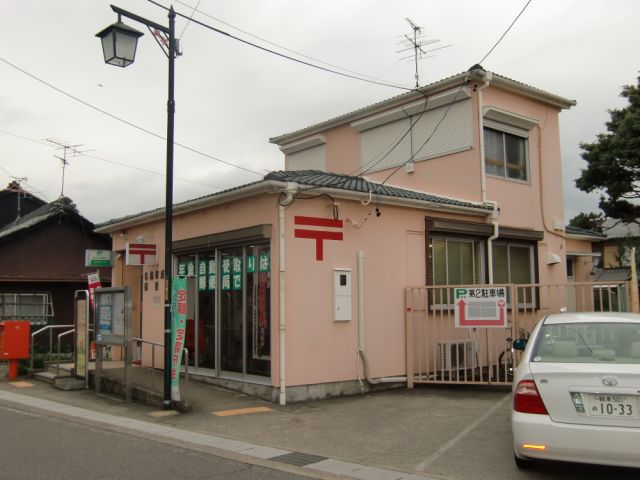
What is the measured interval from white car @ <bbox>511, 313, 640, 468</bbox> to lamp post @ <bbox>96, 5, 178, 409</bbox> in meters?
5.60

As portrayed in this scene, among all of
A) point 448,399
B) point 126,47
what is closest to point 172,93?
point 126,47

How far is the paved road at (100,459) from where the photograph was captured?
5.95 metres

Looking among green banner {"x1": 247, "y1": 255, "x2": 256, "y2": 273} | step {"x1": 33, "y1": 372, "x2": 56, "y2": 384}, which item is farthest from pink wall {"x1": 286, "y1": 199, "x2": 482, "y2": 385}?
step {"x1": 33, "y1": 372, "x2": 56, "y2": 384}

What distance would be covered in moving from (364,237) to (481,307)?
8.08 ft

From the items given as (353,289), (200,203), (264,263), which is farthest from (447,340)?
(200,203)

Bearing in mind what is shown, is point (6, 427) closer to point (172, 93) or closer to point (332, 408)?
point (332, 408)

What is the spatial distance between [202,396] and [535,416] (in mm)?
6559

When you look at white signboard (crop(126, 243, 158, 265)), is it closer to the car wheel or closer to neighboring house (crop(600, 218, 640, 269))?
the car wheel

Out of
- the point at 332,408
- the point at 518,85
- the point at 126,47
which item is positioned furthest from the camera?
the point at 518,85

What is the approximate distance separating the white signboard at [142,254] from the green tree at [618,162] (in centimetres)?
1669

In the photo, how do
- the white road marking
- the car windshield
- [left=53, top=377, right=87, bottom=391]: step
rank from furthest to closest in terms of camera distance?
[left=53, top=377, right=87, bottom=391]: step, the white road marking, the car windshield

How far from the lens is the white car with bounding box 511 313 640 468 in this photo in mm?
4953

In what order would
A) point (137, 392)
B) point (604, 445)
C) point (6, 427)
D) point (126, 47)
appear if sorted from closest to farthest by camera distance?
point (604, 445), point (6, 427), point (126, 47), point (137, 392)

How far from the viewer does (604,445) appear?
495 centimetres
